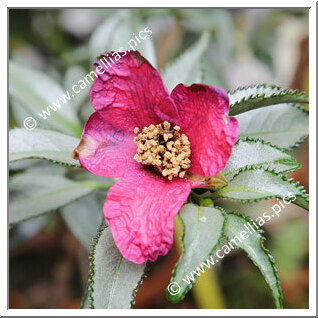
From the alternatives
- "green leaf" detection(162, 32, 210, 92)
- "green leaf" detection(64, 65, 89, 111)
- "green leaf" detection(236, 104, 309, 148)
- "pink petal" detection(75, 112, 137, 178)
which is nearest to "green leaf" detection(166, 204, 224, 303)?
"pink petal" detection(75, 112, 137, 178)

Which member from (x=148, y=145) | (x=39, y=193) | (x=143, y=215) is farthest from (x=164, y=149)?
(x=39, y=193)

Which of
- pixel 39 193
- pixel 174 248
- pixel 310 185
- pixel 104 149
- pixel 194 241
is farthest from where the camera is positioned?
pixel 174 248

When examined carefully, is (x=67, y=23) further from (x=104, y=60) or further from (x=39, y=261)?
(x=104, y=60)

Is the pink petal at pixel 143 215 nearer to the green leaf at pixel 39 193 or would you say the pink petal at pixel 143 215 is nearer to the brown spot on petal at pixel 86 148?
the brown spot on petal at pixel 86 148

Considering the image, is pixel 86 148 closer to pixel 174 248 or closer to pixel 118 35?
pixel 118 35

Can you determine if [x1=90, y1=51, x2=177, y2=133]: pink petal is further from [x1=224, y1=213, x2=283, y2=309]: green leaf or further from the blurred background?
the blurred background
